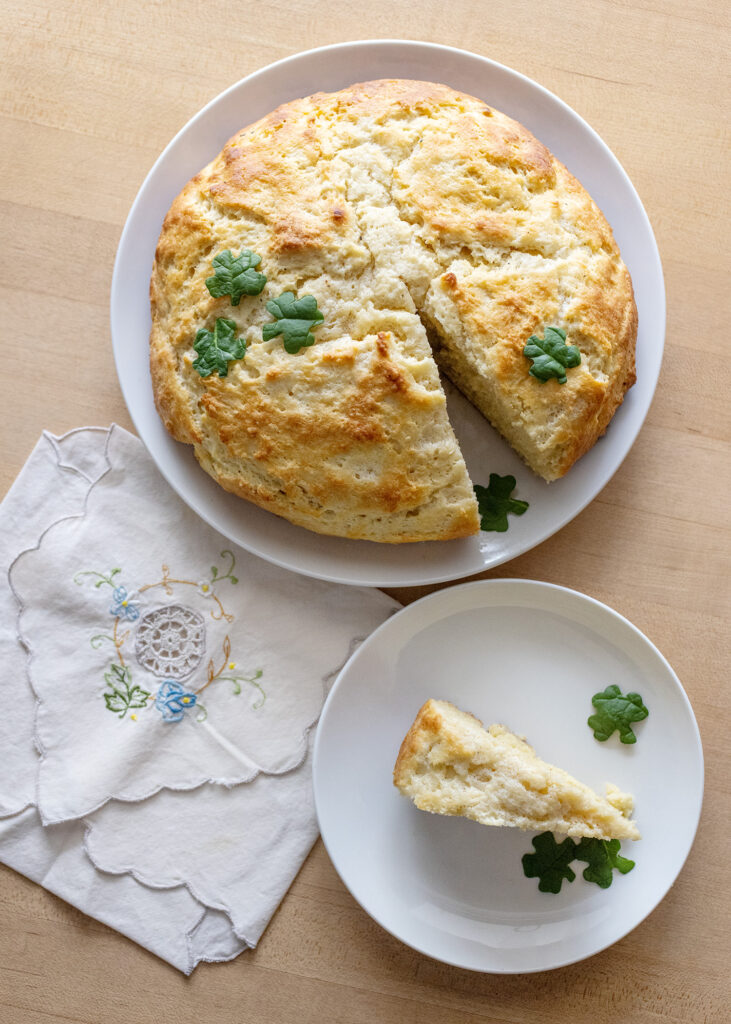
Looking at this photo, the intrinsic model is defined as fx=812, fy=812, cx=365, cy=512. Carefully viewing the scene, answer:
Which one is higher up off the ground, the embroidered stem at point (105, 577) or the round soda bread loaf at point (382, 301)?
the round soda bread loaf at point (382, 301)

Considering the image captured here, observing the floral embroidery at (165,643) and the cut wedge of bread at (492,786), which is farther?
the floral embroidery at (165,643)

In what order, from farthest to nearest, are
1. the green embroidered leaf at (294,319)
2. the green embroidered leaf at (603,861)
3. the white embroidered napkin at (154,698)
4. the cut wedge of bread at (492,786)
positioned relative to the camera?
the white embroidered napkin at (154,698), the green embroidered leaf at (603,861), the cut wedge of bread at (492,786), the green embroidered leaf at (294,319)

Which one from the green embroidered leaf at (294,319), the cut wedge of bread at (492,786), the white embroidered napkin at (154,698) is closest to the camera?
the green embroidered leaf at (294,319)

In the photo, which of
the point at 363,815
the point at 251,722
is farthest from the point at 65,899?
the point at 363,815

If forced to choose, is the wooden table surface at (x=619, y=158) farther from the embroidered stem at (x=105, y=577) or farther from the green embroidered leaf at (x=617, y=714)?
the embroidered stem at (x=105, y=577)

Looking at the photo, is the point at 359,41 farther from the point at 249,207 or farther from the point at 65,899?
the point at 65,899

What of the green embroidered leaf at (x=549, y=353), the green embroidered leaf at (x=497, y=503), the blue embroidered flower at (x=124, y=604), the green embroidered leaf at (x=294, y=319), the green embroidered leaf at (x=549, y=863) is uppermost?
the green embroidered leaf at (x=549, y=353)

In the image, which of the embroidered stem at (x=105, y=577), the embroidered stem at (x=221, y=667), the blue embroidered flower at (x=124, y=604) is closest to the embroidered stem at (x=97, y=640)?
the blue embroidered flower at (x=124, y=604)

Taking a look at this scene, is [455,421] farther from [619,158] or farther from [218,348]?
[619,158]
